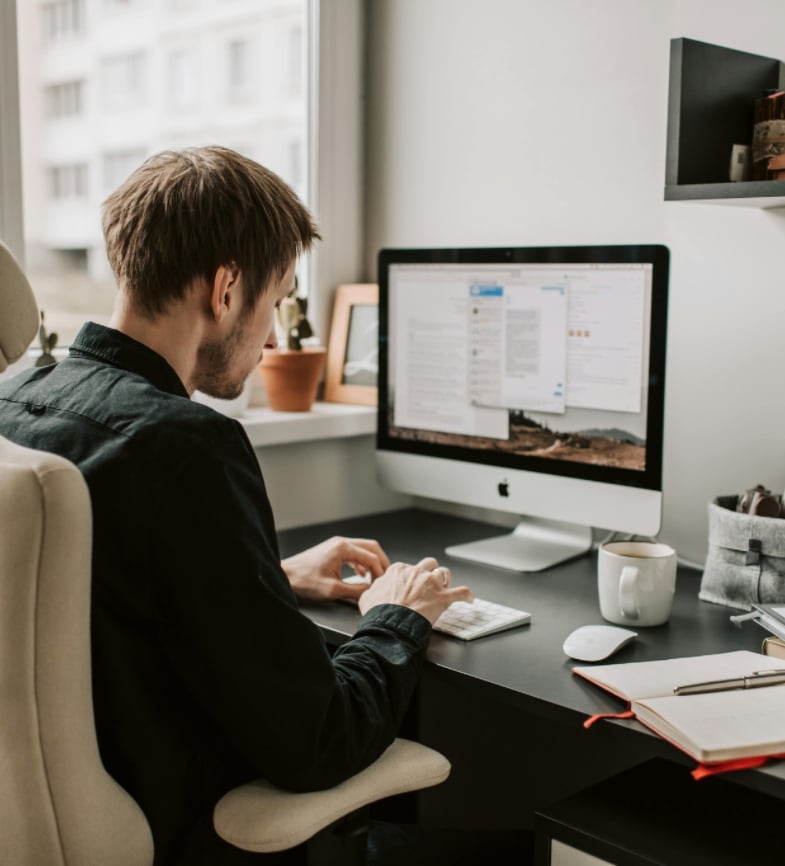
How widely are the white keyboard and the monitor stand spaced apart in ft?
0.84

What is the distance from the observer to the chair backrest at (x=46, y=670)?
3.21ft

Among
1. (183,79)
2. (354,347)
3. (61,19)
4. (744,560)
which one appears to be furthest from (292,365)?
(744,560)

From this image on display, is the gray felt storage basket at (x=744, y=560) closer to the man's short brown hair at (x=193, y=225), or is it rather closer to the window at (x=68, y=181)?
the man's short brown hair at (x=193, y=225)

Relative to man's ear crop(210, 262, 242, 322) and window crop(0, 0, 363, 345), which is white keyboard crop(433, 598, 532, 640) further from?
window crop(0, 0, 363, 345)

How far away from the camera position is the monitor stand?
1856 mm

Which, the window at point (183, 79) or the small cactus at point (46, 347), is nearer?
the small cactus at point (46, 347)

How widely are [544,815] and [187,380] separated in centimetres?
65

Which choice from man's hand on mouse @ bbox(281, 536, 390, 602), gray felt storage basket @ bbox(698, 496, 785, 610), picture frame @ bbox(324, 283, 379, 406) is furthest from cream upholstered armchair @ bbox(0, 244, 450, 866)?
picture frame @ bbox(324, 283, 379, 406)

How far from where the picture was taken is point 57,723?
3.35 feet

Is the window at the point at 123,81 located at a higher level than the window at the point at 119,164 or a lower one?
higher

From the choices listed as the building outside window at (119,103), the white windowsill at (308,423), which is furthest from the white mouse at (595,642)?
the building outside window at (119,103)

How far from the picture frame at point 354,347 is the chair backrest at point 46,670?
1.27 metres

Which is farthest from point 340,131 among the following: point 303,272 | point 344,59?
point 303,272

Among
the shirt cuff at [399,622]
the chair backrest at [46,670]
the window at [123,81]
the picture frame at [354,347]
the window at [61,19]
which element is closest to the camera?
the chair backrest at [46,670]
